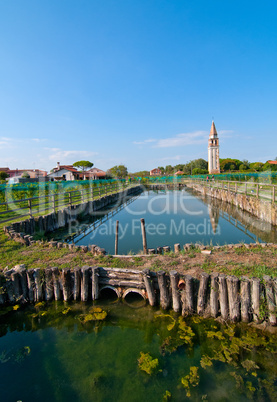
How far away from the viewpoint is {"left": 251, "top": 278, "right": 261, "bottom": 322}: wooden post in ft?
14.4

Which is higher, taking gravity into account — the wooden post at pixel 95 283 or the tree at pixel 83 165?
the tree at pixel 83 165

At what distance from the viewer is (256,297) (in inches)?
174

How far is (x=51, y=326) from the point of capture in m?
4.82

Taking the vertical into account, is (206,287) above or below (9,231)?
Answer: below

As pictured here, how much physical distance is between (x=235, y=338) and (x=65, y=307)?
3.56 metres

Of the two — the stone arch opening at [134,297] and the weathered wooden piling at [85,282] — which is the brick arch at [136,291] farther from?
the weathered wooden piling at [85,282]

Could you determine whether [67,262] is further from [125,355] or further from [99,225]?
[99,225]

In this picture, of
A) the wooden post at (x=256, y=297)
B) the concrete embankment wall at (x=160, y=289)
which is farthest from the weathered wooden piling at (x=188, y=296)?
the wooden post at (x=256, y=297)

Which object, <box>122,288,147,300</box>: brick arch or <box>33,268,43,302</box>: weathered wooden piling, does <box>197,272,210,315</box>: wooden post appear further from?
<box>33,268,43,302</box>: weathered wooden piling

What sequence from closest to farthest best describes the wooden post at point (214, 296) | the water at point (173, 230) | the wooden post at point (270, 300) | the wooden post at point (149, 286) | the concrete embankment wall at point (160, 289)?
the wooden post at point (270, 300) < the concrete embankment wall at point (160, 289) < the wooden post at point (214, 296) < the wooden post at point (149, 286) < the water at point (173, 230)

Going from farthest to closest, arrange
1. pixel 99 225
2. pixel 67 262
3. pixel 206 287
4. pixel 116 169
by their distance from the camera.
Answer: pixel 116 169 → pixel 99 225 → pixel 67 262 → pixel 206 287

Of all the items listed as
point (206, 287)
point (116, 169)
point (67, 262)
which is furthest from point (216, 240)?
point (116, 169)

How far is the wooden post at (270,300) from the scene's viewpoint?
14.3ft

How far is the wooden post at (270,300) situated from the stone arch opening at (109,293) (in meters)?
3.13
